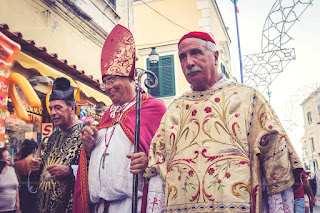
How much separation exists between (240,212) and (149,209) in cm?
58

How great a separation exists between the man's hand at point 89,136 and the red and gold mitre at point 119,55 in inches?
20.3

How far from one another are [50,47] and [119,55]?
13.4 feet

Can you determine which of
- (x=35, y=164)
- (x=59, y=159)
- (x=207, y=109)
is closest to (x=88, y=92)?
(x=35, y=164)

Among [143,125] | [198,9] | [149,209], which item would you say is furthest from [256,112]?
[198,9]

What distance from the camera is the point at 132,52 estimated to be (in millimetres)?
2871

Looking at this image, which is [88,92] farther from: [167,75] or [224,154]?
[167,75]

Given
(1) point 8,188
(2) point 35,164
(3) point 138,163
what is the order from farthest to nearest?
(1) point 8,188, (2) point 35,164, (3) point 138,163

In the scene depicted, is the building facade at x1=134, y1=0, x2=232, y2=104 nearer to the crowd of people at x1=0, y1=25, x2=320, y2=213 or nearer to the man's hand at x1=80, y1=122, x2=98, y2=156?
the crowd of people at x1=0, y1=25, x2=320, y2=213

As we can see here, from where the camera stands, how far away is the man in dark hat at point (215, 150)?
1.66 metres

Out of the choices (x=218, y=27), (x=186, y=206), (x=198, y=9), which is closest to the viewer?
(x=186, y=206)

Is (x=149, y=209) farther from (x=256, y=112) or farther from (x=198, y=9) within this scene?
(x=198, y=9)

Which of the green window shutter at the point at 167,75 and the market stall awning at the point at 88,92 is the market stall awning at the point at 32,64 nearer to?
the market stall awning at the point at 88,92

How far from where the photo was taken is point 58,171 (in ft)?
9.34

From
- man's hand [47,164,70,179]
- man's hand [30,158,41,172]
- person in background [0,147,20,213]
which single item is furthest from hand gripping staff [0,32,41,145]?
man's hand [47,164,70,179]
